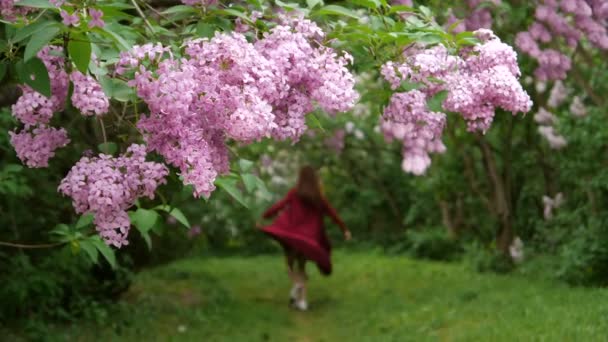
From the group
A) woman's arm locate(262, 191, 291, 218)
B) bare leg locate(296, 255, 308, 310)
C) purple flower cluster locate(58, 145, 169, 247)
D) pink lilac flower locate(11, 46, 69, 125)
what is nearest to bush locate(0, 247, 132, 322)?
woman's arm locate(262, 191, 291, 218)

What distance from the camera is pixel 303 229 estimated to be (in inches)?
389

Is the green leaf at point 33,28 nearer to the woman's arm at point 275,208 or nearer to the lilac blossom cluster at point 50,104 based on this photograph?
the lilac blossom cluster at point 50,104

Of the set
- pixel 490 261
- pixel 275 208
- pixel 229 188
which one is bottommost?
pixel 490 261

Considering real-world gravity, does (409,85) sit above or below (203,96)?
below

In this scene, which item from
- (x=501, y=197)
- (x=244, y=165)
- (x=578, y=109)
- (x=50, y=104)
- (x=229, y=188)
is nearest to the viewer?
(x=50, y=104)

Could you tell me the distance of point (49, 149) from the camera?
3.07 metres

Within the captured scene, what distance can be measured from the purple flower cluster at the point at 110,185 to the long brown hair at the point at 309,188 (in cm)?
725

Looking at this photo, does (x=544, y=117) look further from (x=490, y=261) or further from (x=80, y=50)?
(x=80, y=50)

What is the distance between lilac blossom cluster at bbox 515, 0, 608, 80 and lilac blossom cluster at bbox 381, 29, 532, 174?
2.88 metres

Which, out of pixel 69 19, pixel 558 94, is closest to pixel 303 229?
pixel 558 94

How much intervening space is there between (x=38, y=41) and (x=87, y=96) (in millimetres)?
433

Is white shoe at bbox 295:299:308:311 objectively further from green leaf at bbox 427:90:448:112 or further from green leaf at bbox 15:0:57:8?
green leaf at bbox 15:0:57:8

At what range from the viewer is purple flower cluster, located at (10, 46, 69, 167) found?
2.84 m

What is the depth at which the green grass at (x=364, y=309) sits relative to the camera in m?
6.73
